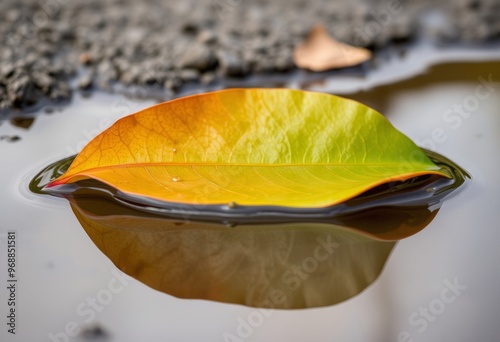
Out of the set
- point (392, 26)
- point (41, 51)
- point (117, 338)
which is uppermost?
point (392, 26)

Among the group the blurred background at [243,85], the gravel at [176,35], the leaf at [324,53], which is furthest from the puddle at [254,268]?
the leaf at [324,53]

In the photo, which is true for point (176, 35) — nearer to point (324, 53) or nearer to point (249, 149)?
point (324, 53)

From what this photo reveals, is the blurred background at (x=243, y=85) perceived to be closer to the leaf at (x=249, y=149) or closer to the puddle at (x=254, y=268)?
the puddle at (x=254, y=268)

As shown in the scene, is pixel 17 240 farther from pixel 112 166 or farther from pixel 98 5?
pixel 98 5

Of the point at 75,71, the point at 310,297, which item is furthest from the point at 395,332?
the point at 75,71

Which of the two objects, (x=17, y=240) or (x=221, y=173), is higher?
(x=221, y=173)

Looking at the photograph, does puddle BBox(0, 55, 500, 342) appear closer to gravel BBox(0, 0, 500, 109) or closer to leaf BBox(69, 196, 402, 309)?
leaf BBox(69, 196, 402, 309)

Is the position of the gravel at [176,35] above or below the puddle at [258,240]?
above
